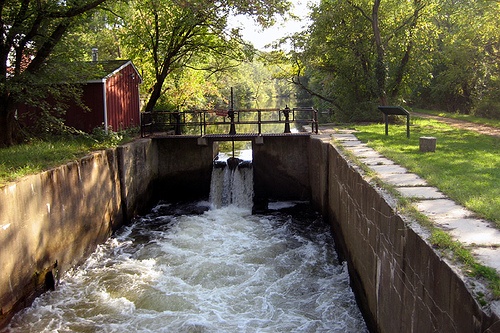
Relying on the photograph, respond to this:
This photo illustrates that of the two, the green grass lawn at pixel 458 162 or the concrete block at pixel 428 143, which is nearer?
the green grass lawn at pixel 458 162

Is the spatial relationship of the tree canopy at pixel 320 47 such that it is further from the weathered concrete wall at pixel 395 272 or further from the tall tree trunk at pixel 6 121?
the weathered concrete wall at pixel 395 272

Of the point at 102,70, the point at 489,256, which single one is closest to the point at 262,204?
the point at 102,70

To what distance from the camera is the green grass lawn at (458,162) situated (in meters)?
5.93

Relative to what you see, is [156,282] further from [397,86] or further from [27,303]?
[397,86]

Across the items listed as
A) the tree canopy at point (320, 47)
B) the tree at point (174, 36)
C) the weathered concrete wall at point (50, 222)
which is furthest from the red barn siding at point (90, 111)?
the tree at point (174, 36)

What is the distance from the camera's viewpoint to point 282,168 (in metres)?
15.3

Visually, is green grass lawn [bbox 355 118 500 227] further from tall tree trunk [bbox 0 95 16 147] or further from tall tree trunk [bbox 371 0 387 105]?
tall tree trunk [bbox 0 95 16 147]

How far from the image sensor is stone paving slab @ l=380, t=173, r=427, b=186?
23.1 feet

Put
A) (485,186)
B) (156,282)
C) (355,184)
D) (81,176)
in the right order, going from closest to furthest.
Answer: (485,186)
(355,184)
(156,282)
(81,176)

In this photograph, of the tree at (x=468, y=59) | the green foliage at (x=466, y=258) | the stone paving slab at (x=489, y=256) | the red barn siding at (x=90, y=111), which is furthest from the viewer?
the tree at (x=468, y=59)

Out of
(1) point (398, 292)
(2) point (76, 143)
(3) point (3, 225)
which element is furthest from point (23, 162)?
(1) point (398, 292)

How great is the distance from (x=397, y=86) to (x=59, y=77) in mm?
14795

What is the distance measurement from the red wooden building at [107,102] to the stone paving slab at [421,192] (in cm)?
1045

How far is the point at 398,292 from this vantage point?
5109 millimetres
